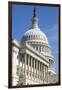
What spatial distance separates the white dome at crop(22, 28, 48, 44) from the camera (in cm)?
280

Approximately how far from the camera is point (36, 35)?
9.36ft

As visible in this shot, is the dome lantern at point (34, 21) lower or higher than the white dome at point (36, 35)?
higher

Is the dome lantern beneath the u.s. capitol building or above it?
above

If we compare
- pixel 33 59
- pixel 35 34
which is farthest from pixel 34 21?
pixel 33 59

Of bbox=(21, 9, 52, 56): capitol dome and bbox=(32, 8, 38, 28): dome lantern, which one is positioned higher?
bbox=(32, 8, 38, 28): dome lantern

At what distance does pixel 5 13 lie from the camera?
2.75m

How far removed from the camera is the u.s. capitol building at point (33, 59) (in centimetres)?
277

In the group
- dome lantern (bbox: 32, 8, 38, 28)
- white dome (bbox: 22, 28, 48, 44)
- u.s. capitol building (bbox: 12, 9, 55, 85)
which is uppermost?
dome lantern (bbox: 32, 8, 38, 28)

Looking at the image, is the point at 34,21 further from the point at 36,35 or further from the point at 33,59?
the point at 33,59

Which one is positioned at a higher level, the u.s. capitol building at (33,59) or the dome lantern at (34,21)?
the dome lantern at (34,21)

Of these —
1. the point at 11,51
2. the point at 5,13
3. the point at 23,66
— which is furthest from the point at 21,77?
the point at 5,13

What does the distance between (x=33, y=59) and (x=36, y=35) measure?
0.84 ft

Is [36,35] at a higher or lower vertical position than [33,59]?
higher

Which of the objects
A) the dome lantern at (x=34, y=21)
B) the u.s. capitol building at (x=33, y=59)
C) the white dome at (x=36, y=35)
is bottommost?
the u.s. capitol building at (x=33, y=59)
